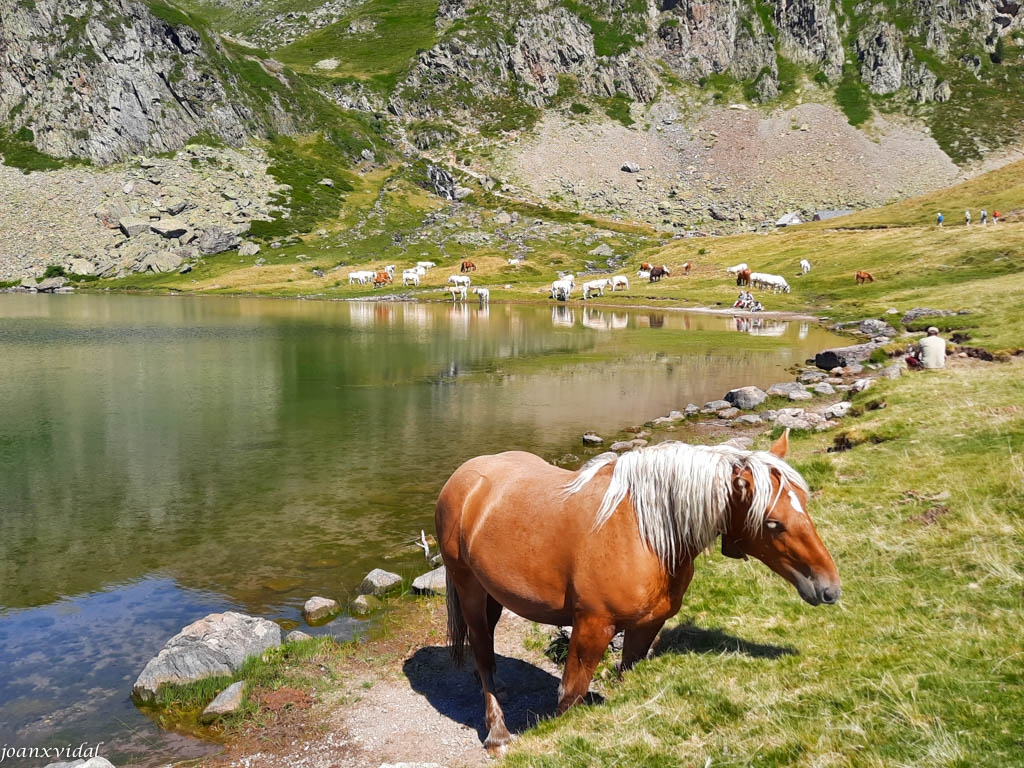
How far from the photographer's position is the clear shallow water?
13.2 meters

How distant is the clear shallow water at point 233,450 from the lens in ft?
43.5

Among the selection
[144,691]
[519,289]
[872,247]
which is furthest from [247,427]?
[872,247]

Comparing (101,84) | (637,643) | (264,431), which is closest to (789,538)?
(637,643)

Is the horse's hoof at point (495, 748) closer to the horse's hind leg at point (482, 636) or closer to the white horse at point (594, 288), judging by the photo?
the horse's hind leg at point (482, 636)

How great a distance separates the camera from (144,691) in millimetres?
10883

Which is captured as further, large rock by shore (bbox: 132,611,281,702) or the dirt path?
large rock by shore (bbox: 132,611,281,702)

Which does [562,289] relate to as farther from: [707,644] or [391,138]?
[391,138]

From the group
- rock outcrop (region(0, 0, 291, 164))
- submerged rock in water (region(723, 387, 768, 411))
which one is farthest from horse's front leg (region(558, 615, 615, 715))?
rock outcrop (region(0, 0, 291, 164))

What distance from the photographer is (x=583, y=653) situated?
769 cm

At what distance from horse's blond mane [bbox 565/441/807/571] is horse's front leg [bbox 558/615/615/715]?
3.46 ft

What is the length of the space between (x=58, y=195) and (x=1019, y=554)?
6652 inches

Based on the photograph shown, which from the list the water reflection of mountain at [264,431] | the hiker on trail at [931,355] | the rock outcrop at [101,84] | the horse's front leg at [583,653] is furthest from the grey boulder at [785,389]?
the rock outcrop at [101,84]

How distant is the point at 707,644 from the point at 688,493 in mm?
2873

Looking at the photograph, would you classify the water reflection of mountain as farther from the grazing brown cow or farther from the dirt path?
the grazing brown cow
